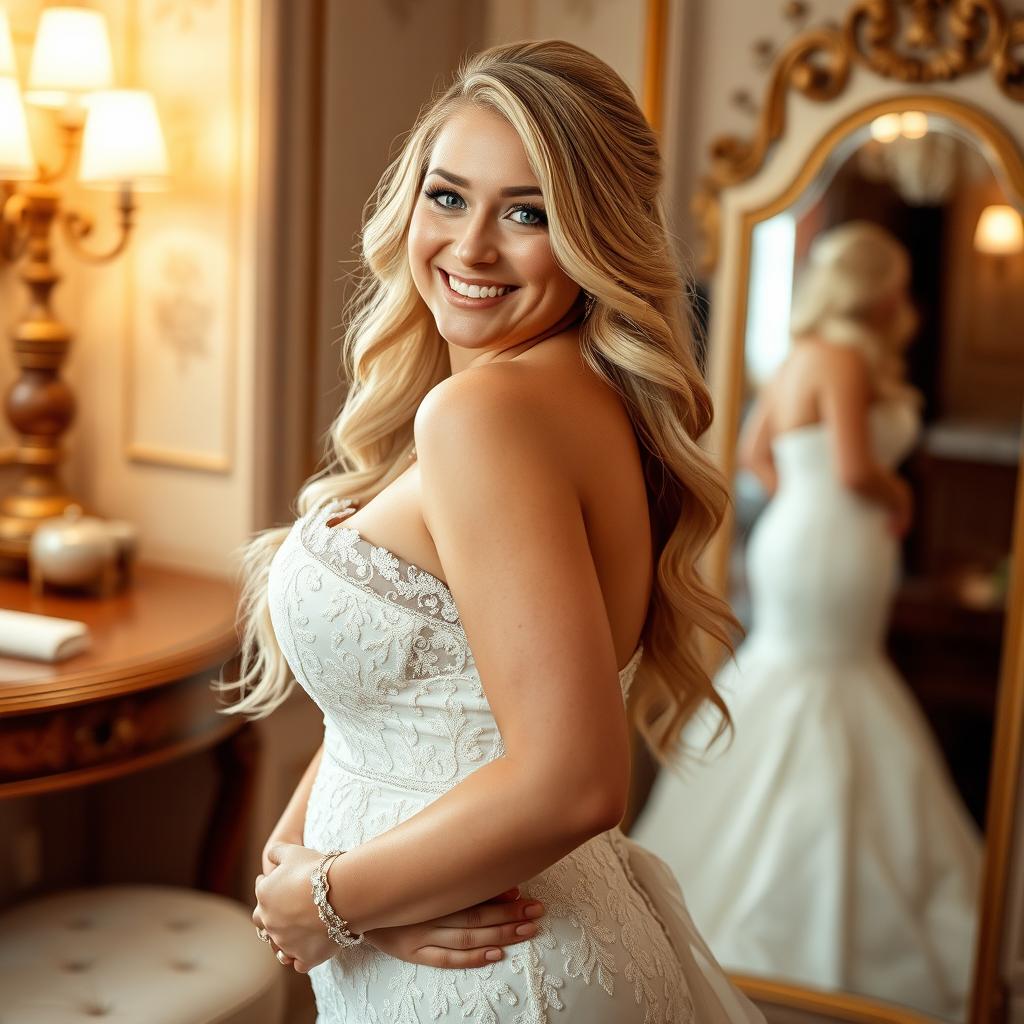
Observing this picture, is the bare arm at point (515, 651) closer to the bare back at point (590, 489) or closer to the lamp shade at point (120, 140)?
the bare back at point (590, 489)

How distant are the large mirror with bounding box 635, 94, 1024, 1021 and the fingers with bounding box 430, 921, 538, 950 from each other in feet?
4.90

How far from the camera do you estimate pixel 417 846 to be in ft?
3.93

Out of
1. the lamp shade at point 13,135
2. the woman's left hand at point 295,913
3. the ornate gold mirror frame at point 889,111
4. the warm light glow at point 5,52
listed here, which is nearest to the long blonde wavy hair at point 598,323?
the woman's left hand at point 295,913

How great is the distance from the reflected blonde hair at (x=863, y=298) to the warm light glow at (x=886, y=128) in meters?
0.18

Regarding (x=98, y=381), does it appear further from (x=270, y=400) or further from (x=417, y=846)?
(x=417, y=846)

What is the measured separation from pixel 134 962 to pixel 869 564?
5.63 feet

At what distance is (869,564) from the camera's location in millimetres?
2785

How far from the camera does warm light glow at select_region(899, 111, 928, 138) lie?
250 centimetres

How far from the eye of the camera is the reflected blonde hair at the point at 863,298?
2646 millimetres

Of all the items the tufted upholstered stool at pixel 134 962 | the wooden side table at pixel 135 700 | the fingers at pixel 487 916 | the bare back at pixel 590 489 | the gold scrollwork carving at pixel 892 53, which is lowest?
the tufted upholstered stool at pixel 134 962

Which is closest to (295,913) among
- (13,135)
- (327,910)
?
(327,910)

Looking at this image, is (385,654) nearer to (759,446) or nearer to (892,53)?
(759,446)

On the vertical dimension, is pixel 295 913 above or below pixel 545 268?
below

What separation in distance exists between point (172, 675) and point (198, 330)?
852mm
